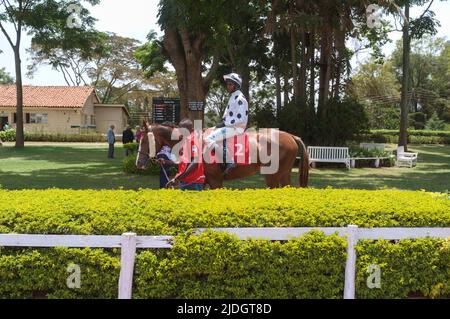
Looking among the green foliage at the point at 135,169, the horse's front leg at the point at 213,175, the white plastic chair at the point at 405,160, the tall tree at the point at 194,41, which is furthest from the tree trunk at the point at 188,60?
the white plastic chair at the point at 405,160

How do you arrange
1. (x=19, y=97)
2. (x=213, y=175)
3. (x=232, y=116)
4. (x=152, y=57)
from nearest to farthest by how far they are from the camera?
1. (x=232, y=116)
2. (x=213, y=175)
3. (x=19, y=97)
4. (x=152, y=57)

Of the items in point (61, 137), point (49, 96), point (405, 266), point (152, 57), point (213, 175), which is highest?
point (152, 57)

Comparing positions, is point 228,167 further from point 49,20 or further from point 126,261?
point 49,20

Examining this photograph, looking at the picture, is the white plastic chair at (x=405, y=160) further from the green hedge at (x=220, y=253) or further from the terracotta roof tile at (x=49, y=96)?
the terracotta roof tile at (x=49, y=96)

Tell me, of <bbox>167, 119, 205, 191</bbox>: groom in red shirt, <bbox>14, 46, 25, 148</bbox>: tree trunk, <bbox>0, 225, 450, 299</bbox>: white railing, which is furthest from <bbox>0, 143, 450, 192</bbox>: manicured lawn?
<bbox>0, 225, 450, 299</bbox>: white railing

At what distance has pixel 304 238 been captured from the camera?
4496 mm

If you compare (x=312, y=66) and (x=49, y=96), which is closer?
(x=312, y=66)

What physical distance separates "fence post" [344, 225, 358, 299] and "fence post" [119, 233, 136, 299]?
2.01 metres

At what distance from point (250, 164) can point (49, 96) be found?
44428mm

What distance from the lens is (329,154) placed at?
67.6 ft

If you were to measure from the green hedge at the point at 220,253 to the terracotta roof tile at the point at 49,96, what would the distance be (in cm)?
4383

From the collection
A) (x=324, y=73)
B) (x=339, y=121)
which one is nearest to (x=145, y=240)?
(x=339, y=121)

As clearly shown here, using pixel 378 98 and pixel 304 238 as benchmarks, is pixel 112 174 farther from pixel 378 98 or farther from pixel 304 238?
pixel 378 98

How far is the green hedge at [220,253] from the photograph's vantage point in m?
4.29
